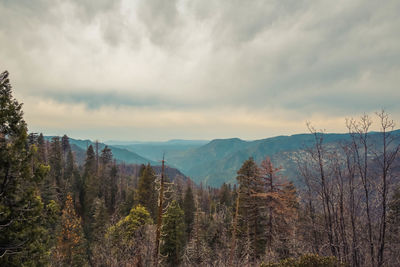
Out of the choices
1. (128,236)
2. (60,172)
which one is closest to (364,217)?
(128,236)

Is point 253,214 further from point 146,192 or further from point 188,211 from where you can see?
point 188,211

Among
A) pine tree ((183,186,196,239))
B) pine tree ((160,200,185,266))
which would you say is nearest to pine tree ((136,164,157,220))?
pine tree ((160,200,185,266))

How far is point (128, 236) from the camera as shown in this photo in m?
19.5

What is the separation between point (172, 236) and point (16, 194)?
18.6 m

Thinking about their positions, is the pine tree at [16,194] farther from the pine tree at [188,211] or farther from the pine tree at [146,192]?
the pine tree at [188,211]

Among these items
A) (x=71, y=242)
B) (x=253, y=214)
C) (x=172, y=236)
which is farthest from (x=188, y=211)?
(x=253, y=214)

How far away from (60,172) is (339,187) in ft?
149

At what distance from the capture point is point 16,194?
7.86m

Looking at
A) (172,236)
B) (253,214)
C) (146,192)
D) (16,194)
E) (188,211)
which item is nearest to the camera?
(16,194)

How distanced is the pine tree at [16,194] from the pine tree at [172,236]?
15661 mm

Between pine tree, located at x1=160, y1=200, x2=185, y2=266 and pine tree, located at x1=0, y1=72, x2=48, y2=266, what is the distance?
15661mm

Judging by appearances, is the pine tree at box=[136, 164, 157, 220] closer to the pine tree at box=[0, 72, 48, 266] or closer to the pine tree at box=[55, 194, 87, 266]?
the pine tree at box=[55, 194, 87, 266]

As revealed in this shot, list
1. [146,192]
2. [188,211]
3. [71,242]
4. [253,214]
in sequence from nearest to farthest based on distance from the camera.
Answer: [253,214] → [71,242] → [146,192] → [188,211]

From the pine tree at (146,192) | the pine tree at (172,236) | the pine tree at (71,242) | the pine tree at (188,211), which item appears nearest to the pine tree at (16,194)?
the pine tree at (172,236)
